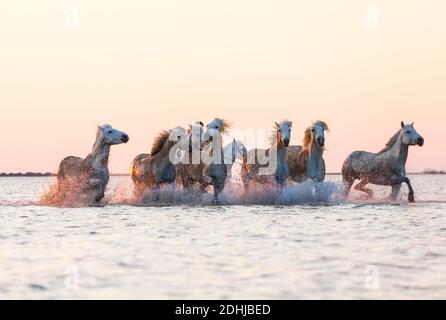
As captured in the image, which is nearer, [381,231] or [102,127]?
[381,231]

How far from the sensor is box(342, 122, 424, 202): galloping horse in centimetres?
2392

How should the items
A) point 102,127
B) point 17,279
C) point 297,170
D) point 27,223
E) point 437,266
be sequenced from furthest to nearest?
point 297,170
point 102,127
point 27,223
point 437,266
point 17,279

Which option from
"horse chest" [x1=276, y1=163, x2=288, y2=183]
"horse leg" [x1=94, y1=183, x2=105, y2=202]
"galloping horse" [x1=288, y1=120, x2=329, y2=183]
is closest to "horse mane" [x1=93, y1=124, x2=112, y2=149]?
"horse leg" [x1=94, y1=183, x2=105, y2=202]

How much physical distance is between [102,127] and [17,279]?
12.8 meters

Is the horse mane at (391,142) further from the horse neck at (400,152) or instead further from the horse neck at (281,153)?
the horse neck at (281,153)

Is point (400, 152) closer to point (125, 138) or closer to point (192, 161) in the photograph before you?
point (192, 161)

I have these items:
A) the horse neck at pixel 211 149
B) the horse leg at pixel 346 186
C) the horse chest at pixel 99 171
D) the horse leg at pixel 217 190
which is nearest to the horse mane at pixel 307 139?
the horse leg at pixel 346 186

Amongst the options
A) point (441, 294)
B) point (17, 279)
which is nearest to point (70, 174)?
point (17, 279)

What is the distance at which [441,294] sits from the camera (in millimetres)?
7840

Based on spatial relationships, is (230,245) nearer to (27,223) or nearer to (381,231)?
(381,231)

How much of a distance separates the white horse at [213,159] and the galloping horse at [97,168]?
2271mm

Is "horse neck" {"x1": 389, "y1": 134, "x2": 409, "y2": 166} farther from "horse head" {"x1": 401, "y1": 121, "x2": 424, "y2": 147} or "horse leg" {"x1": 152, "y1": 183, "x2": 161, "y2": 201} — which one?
"horse leg" {"x1": 152, "y1": 183, "x2": 161, "y2": 201}

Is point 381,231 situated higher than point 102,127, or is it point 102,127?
point 102,127
